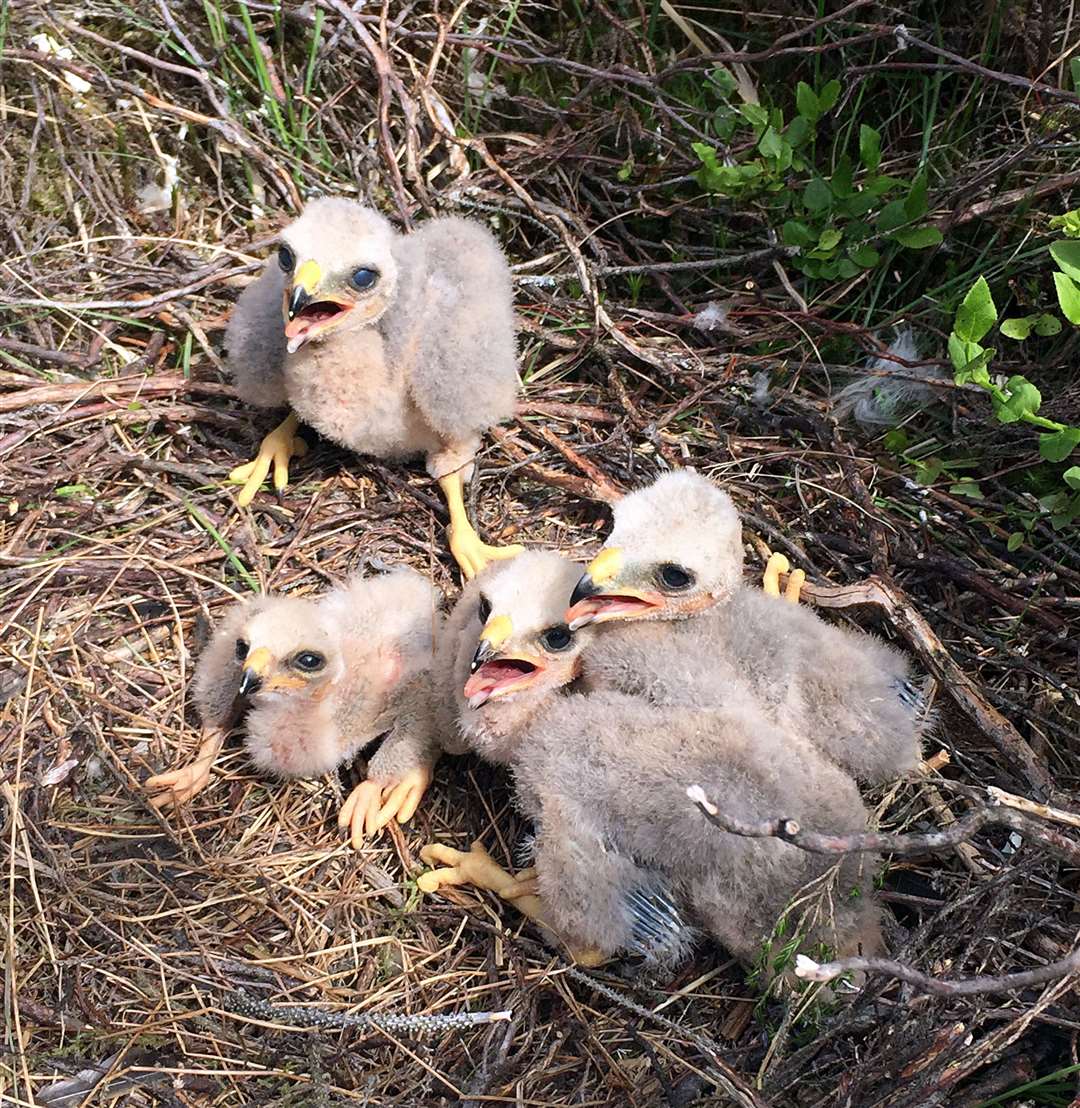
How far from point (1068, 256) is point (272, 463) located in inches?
83.6

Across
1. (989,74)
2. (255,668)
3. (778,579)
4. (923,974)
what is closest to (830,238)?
(989,74)

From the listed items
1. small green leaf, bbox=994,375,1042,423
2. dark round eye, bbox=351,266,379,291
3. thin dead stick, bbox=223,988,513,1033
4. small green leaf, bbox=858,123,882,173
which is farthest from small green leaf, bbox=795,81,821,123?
thin dead stick, bbox=223,988,513,1033

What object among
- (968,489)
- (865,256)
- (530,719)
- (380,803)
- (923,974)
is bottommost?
(380,803)

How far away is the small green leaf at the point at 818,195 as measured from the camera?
2924 mm

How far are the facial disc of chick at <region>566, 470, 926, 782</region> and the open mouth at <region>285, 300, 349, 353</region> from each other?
0.91 meters

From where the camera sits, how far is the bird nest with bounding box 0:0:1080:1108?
2199 mm

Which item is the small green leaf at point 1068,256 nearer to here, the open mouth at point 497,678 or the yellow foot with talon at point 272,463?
the open mouth at point 497,678

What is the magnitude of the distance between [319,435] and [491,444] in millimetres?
520

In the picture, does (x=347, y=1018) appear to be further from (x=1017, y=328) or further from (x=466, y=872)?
(x=1017, y=328)

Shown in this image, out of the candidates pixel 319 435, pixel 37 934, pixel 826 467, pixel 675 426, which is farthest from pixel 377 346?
pixel 37 934

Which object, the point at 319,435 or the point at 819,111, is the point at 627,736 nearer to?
the point at 319,435

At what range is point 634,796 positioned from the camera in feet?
7.05

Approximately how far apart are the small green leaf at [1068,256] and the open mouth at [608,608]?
1.13 meters

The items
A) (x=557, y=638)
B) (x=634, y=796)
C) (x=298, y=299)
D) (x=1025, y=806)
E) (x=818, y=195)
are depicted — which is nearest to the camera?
(x=1025, y=806)
